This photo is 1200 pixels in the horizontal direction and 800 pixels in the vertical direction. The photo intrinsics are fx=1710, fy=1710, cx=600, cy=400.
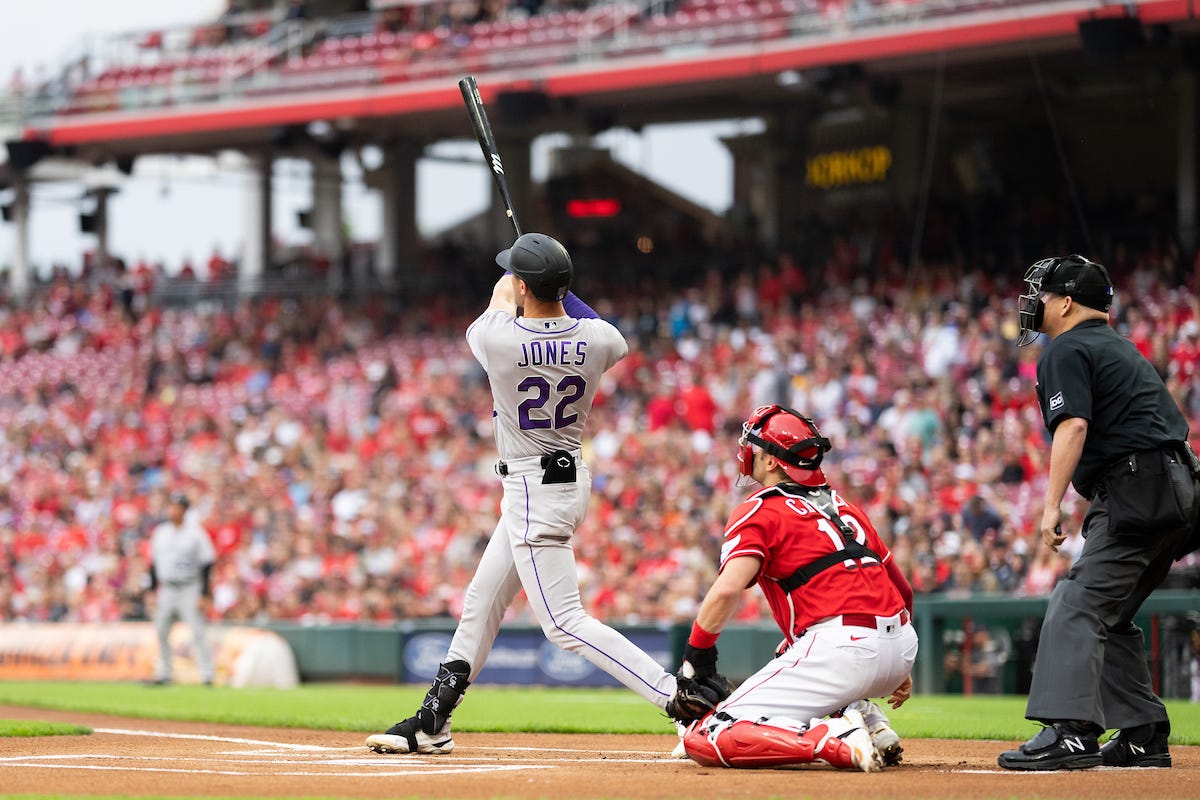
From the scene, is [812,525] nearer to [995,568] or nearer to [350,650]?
[995,568]

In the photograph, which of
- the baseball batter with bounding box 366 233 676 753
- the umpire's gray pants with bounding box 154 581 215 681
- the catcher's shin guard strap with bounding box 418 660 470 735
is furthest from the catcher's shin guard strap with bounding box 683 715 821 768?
the umpire's gray pants with bounding box 154 581 215 681

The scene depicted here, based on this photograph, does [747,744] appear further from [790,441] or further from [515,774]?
[790,441]

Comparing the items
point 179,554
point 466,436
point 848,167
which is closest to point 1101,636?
point 179,554

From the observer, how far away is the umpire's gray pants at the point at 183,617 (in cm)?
1639

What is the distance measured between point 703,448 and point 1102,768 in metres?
14.0

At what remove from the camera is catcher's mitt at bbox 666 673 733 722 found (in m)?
6.37

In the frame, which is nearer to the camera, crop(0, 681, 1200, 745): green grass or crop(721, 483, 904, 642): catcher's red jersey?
crop(721, 483, 904, 642): catcher's red jersey

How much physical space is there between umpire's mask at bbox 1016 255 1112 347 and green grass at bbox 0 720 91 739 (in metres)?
5.62

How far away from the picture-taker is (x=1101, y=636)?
643 cm

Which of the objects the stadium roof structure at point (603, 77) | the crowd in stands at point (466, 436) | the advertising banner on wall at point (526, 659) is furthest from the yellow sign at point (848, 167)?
the advertising banner on wall at point (526, 659)

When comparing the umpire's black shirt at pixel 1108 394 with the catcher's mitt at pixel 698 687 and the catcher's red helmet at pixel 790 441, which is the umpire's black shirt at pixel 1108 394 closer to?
the catcher's red helmet at pixel 790 441

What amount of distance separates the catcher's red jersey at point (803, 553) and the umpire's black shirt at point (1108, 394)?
0.92 meters

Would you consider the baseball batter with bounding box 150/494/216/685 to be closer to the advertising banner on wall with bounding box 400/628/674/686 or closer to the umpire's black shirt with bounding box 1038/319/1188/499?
the advertising banner on wall with bounding box 400/628/674/686

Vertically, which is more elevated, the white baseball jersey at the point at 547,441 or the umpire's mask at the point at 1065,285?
the umpire's mask at the point at 1065,285
